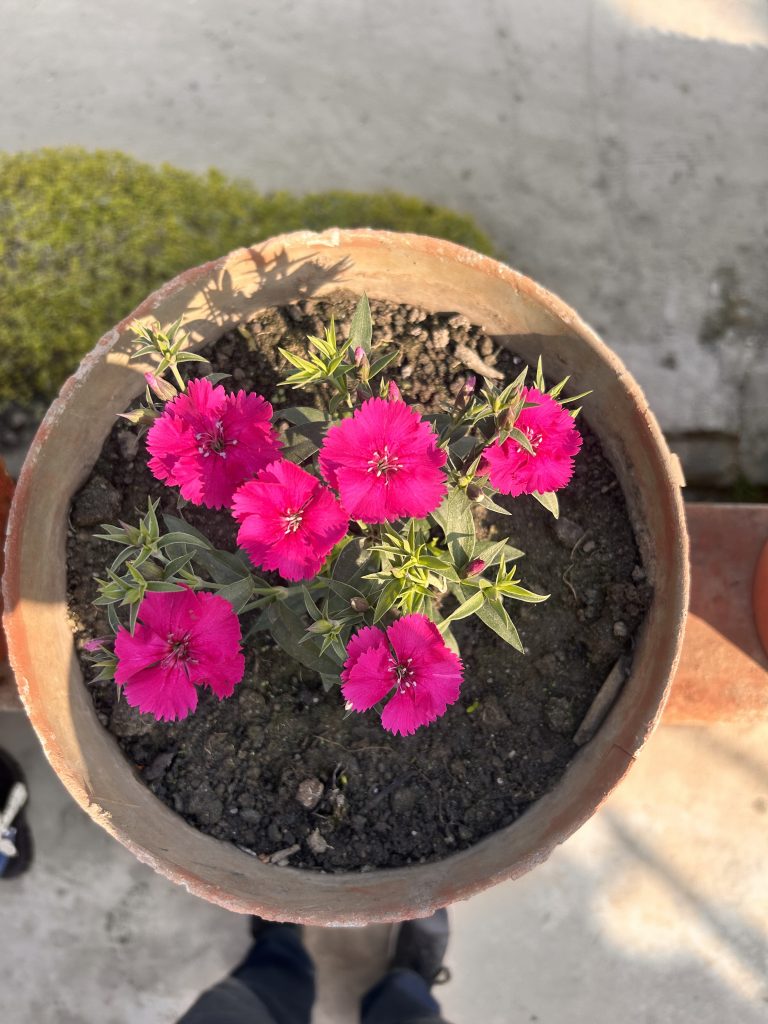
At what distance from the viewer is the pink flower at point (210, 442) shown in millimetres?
1138

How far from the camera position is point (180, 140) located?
2281mm

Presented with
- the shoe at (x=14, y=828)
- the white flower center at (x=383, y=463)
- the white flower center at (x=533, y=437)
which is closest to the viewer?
the white flower center at (x=383, y=463)

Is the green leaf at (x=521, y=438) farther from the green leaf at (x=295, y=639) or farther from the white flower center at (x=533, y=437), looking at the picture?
the green leaf at (x=295, y=639)

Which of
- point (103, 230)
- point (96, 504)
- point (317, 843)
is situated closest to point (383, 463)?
point (96, 504)

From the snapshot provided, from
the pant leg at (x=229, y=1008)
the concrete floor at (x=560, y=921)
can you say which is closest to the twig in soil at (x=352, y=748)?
the concrete floor at (x=560, y=921)

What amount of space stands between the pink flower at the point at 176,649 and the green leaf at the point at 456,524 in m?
0.38

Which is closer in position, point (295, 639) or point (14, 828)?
point (295, 639)

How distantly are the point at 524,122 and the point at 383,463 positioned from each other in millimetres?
1692

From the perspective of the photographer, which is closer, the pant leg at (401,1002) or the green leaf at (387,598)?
the green leaf at (387,598)

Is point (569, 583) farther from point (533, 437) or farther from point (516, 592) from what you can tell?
point (533, 437)

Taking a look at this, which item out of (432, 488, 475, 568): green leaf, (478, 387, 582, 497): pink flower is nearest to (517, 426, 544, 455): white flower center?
(478, 387, 582, 497): pink flower

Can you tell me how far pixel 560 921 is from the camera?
7.32ft

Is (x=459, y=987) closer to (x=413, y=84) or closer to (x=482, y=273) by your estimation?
(x=482, y=273)

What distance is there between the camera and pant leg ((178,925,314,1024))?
2.13 metres
